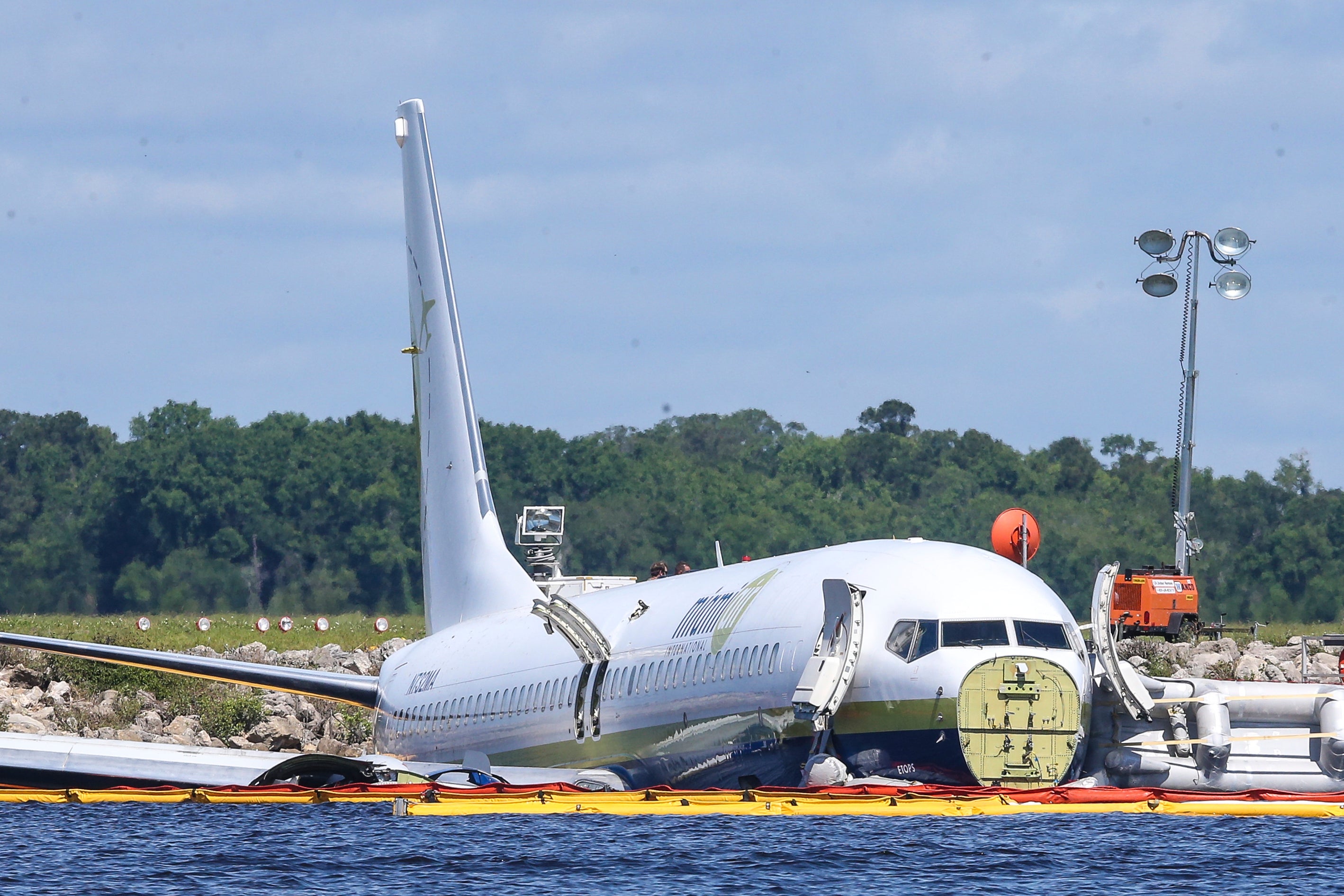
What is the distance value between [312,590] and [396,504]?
13.7 m

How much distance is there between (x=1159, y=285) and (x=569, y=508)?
49.5 metres

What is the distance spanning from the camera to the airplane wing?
33.8 m

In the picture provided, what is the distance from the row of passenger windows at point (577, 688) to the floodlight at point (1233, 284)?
14335mm

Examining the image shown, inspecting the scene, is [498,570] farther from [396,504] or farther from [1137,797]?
[396,504]

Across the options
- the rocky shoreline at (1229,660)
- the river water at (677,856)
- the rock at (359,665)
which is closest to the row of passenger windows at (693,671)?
Answer: the river water at (677,856)

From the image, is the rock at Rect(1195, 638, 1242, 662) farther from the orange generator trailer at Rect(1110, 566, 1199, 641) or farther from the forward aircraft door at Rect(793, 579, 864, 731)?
the forward aircraft door at Rect(793, 579, 864, 731)

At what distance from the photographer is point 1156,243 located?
Answer: 38.7 meters

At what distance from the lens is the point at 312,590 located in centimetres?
8588

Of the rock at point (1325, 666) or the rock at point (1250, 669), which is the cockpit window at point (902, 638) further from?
the rock at point (1325, 666)

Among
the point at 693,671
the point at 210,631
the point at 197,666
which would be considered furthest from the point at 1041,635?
the point at 210,631

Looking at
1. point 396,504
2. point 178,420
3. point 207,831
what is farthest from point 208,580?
point 207,831

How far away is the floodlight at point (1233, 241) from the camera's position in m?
38.1

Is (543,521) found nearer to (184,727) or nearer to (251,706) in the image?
(184,727)

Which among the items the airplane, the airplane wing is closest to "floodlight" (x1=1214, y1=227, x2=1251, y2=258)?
the airplane
